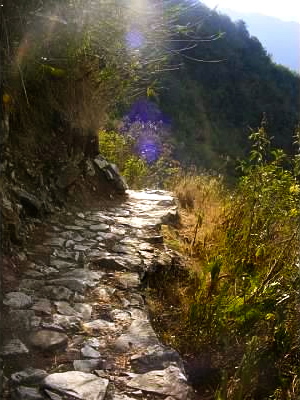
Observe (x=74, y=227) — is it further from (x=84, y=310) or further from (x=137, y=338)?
(x=137, y=338)

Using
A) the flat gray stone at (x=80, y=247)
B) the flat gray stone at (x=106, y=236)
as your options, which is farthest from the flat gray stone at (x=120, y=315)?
the flat gray stone at (x=106, y=236)

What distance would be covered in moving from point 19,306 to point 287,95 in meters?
33.7

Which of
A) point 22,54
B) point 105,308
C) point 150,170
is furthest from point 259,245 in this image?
point 150,170

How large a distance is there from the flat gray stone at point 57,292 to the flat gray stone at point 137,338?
42 cm

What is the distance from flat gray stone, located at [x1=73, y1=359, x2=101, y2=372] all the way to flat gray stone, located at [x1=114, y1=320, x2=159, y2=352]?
16 cm

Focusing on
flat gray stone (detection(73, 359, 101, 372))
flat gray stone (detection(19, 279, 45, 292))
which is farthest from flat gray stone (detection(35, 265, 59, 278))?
flat gray stone (detection(73, 359, 101, 372))

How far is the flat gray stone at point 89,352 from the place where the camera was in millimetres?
2135

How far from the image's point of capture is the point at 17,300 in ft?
8.09

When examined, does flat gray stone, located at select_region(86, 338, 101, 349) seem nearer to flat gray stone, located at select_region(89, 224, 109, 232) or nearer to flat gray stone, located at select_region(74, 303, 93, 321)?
flat gray stone, located at select_region(74, 303, 93, 321)

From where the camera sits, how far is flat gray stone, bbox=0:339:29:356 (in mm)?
2036

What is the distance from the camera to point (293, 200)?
10.9 ft

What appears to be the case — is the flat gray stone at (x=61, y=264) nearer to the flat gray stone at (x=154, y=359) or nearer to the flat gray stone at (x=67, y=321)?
the flat gray stone at (x=67, y=321)

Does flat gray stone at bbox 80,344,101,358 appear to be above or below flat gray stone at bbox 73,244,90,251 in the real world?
below

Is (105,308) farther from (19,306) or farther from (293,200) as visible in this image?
(293,200)
